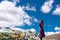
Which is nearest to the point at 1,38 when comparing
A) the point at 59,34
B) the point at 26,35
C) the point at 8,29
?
the point at 8,29

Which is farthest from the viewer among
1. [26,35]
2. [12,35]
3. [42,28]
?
[26,35]

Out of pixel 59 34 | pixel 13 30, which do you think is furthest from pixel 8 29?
pixel 59 34

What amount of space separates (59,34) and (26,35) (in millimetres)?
5884

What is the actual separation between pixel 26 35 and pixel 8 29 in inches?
67.2

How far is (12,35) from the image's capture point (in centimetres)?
1580

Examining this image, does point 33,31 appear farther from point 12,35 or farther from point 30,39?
point 12,35

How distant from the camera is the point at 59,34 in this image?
21.8m

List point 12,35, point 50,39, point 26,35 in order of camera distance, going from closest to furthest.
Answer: point 12,35 < point 26,35 < point 50,39

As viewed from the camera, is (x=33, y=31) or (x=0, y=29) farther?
(x=33, y=31)

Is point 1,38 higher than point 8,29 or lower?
lower

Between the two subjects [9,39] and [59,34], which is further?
[59,34]

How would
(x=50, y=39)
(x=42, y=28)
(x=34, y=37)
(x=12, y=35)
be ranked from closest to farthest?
(x=42, y=28), (x=12, y=35), (x=34, y=37), (x=50, y=39)

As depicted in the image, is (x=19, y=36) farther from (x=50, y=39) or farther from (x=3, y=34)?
(x=50, y=39)

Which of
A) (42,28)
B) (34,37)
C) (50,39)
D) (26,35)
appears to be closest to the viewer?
(42,28)
